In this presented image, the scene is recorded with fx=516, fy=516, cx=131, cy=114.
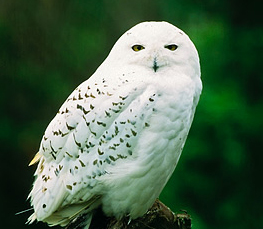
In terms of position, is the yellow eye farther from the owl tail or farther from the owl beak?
the owl tail

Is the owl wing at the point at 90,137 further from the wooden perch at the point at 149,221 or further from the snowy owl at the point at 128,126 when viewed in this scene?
the wooden perch at the point at 149,221

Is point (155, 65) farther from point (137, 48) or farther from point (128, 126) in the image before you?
point (128, 126)

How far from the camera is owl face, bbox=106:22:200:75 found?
1.96 meters

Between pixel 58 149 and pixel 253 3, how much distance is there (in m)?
2.21

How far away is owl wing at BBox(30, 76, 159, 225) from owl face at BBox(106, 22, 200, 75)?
107 mm

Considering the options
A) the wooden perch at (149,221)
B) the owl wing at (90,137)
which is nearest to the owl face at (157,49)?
the owl wing at (90,137)

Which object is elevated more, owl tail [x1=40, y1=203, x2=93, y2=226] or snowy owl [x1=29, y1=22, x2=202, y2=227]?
snowy owl [x1=29, y1=22, x2=202, y2=227]

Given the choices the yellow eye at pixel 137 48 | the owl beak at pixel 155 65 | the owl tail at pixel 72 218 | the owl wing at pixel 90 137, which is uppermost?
the yellow eye at pixel 137 48

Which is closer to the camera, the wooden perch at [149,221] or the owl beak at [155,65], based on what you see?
the owl beak at [155,65]

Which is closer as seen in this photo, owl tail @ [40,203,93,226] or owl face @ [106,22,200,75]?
owl face @ [106,22,200,75]

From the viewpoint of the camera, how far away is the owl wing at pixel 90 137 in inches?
76.5

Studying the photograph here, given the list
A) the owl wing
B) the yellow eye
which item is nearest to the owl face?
the yellow eye

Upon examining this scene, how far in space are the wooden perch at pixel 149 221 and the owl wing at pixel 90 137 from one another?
0.40 ft

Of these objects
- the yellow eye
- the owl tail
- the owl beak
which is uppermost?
the yellow eye
